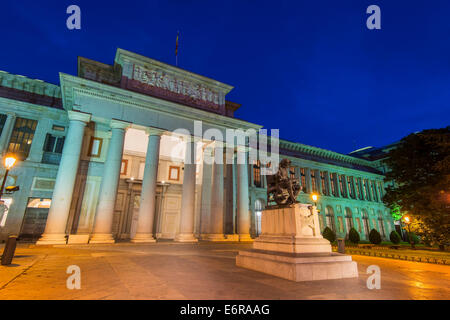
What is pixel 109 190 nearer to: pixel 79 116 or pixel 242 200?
pixel 79 116

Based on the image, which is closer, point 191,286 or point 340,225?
point 191,286

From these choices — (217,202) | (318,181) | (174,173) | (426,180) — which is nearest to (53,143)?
(174,173)

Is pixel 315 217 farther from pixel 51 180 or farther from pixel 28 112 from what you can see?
pixel 28 112

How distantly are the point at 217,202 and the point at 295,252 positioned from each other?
14.6 meters

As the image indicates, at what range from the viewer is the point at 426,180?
19984 millimetres

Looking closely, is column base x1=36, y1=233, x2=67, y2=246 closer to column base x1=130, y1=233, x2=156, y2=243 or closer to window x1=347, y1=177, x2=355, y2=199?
column base x1=130, y1=233, x2=156, y2=243

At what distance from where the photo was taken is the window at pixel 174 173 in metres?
25.7

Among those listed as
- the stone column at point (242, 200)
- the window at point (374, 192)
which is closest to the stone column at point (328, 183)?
the window at point (374, 192)

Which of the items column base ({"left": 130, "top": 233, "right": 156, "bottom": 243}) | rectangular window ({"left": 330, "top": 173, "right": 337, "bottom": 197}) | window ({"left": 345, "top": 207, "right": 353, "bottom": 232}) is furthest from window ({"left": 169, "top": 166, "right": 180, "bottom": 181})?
window ({"left": 345, "top": 207, "right": 353, "bottom": 232})

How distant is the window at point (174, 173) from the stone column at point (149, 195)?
761 cm

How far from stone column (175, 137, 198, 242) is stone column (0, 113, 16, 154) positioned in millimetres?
16082

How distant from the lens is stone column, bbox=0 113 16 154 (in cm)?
1970
